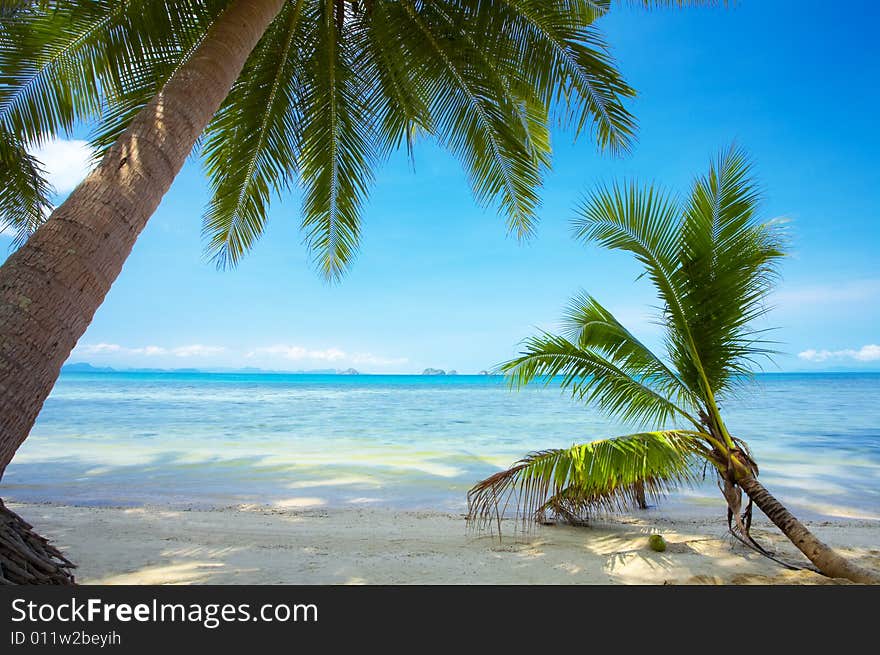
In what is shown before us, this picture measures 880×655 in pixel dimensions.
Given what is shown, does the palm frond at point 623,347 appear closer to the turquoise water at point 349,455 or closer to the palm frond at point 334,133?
the turquoise water at point 349,455

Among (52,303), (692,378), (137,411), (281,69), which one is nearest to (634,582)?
(692,378)

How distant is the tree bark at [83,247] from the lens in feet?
7.09

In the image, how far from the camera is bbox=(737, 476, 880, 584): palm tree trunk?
399 centimetres

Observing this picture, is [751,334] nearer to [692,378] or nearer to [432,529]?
[692,378]

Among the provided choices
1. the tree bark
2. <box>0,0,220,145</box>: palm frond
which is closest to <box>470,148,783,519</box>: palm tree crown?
the tree bark

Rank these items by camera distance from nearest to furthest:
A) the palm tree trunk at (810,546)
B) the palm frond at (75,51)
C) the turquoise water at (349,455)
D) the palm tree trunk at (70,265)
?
the palm tree trunk at (70,265) → the palm tree trunk at (810,546) → the palm frond at (75,51) → the turquoise water at (349,455)

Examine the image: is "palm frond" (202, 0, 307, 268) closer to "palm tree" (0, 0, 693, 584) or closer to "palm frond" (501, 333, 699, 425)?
"palm tree" (0, 0, 693, 584)

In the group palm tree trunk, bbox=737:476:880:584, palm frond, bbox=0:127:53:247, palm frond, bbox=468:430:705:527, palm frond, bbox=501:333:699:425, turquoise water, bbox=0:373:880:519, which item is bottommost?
turquoise water, bbox=0:373:880:519

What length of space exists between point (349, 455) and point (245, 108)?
880cm

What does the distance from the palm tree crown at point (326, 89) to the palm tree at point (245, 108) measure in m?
0.02

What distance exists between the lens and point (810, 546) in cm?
425

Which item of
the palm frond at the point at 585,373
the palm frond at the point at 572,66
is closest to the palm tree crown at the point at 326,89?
the palm frond at the point at 572,66

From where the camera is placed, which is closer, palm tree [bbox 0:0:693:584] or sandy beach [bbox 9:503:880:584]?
palm tree [bbox 0:0:693:584]

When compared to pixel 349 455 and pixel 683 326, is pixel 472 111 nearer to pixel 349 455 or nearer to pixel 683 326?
pixel 683 326
